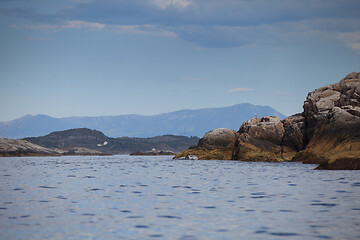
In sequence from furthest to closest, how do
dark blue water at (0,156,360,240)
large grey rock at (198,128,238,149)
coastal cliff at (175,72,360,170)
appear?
large grey rock at (198,128,238,149) < coastal cliff at (175,72,360,170) < dark blue water at (0,156,360,240)

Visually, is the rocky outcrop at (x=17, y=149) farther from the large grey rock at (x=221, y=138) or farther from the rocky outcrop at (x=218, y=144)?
the large grey rock at (x=221, y=138)

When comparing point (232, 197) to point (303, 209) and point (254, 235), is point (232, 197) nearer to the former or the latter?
point (303, 209)

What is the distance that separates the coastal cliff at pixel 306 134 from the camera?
206 ft

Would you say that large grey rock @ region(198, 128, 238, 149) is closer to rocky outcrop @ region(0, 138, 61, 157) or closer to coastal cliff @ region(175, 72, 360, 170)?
coastal cliff @ region(175, 72, 360, 170)

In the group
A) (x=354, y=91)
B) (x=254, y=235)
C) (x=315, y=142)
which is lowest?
(x=254, y=235)

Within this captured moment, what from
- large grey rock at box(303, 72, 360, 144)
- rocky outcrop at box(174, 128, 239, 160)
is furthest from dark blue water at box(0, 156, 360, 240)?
rocky outcrop at box(174, 128, 239, 160)

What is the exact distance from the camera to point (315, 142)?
67.6 meters

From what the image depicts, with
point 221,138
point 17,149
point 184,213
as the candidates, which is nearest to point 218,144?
point 221,138

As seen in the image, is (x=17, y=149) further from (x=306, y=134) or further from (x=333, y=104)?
(x=333, y=104)

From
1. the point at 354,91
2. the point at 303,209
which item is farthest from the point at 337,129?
the point at 303,209

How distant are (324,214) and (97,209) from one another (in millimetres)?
9230

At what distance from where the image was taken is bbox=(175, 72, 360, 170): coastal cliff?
62.8 m

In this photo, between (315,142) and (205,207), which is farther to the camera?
(315,142)

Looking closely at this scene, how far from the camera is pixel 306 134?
8038 centimetres
